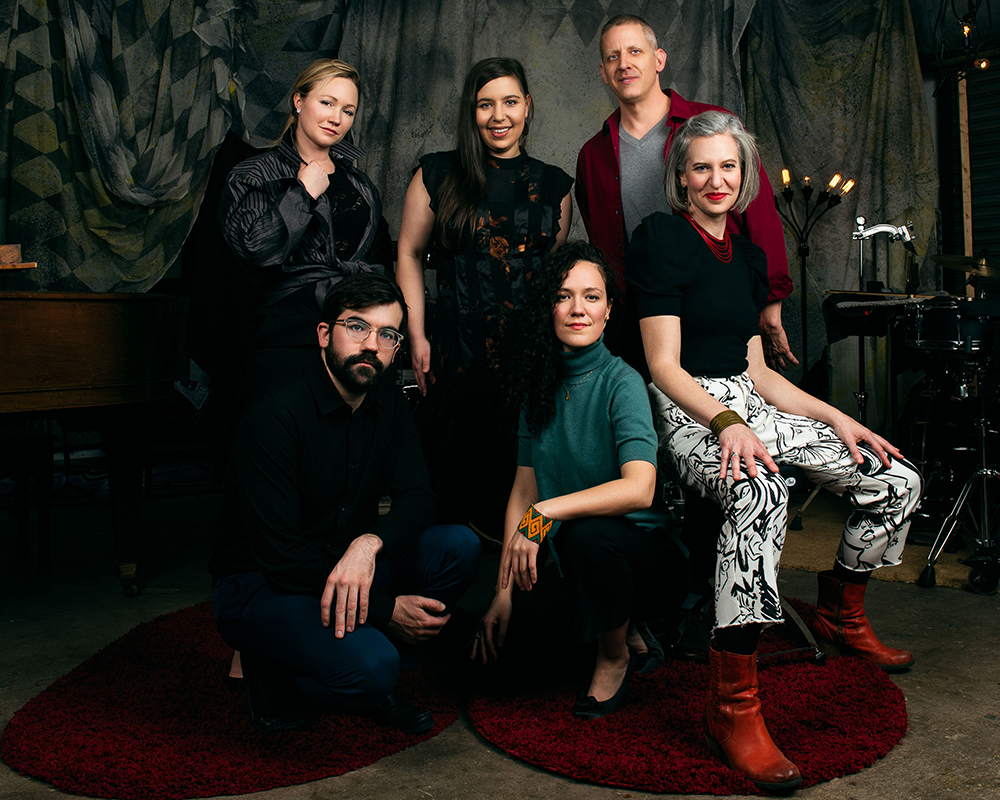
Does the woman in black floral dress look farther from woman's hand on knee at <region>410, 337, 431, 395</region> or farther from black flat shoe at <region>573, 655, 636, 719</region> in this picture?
black flat shoe at <region>573, 655, 636, 719</region>

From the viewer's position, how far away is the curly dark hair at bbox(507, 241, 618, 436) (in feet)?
6.54

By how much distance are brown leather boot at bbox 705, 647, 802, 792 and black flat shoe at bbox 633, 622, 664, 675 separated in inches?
18.2

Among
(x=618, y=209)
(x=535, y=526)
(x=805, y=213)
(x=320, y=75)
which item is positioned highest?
(x=320, y=75)

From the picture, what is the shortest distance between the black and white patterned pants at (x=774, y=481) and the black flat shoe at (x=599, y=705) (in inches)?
14.8

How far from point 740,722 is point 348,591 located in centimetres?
82

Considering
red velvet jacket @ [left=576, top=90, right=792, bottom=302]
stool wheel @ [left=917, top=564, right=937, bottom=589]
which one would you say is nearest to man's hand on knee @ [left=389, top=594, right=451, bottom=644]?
red velvet jacket @ [left=576, top=90, right=792, bottom=302]

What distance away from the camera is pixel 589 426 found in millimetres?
1968

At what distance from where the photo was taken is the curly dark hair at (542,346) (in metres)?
1.99

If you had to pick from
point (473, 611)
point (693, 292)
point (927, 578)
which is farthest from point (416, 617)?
point (927, 578)

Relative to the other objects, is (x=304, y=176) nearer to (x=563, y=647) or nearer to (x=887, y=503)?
(x=563, y=647)

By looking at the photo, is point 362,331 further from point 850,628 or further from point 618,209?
point 850,628

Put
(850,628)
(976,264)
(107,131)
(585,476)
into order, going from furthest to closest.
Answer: (107,131) < (976,264) < (850,628) < (585,476)

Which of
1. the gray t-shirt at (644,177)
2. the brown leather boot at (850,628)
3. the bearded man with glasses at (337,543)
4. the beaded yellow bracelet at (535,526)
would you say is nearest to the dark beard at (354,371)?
the bearded man with glasses at (337,543)

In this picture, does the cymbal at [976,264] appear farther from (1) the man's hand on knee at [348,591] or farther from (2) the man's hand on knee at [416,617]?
(1) the man's hand on knee at [348,591]
